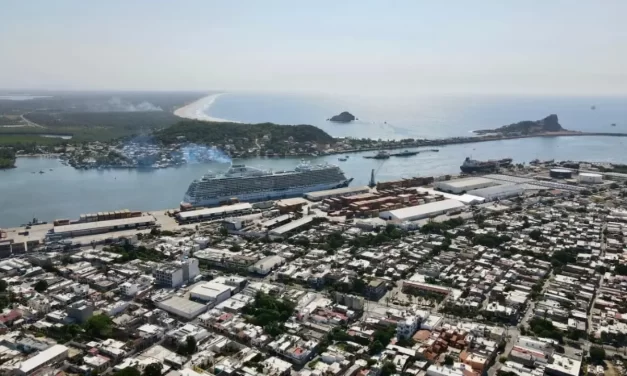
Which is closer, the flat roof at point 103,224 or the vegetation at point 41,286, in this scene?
the vegetation at point 41,286

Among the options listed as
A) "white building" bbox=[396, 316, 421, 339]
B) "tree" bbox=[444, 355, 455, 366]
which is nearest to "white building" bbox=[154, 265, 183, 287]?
"white building" bbox=[396, 316, 421, 339]

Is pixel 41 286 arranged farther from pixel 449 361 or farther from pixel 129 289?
pixel 449 361

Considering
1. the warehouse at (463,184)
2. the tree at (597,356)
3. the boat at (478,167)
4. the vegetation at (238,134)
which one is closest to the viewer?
the tree at (597,356)

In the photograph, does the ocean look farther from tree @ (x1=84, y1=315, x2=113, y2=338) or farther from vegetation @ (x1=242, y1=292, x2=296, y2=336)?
vegetation @ (x1=242, y1=292, x2=296, y2=336)

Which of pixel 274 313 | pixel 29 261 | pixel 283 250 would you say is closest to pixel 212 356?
pixel 274 313

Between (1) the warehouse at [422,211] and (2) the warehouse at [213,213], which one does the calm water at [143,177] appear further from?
(1) the warehouse at [422,211]

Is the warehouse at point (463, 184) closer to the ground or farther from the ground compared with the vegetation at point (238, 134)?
closer to the ground

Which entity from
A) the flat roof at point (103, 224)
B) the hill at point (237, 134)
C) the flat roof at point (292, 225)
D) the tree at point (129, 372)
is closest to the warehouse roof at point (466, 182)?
the flat roof at point (292, 225)
